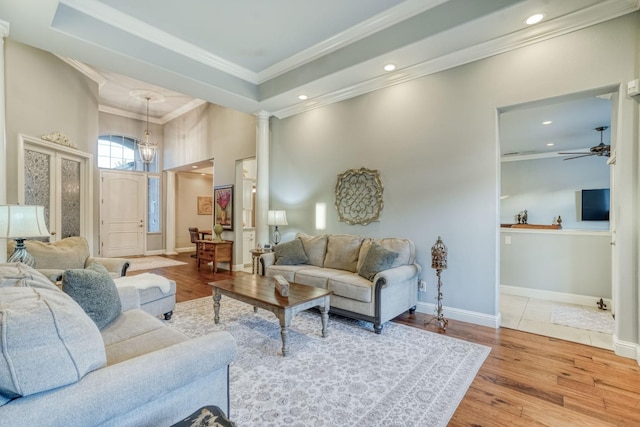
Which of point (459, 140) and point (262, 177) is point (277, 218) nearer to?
point (262, 177)

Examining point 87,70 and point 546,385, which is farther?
point 87,70

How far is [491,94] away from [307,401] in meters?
3.50

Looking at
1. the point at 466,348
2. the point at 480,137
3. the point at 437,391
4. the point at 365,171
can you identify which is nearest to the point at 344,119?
the point at 365,171

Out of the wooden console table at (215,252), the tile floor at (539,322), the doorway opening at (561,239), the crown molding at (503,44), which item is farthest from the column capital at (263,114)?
the tile floor at (539,322)

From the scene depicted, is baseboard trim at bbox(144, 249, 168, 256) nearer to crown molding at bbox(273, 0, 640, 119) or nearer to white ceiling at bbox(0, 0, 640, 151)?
white ceiling at bbox(0, 0, 640, 151)

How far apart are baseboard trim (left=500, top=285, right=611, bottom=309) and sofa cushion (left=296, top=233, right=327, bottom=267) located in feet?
9.91

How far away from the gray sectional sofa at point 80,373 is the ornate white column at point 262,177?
156 inches

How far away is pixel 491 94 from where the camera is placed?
3.34 m

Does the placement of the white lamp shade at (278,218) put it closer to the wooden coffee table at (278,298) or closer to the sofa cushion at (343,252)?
the sofa cushion at (343,252)

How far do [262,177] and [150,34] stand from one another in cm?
259

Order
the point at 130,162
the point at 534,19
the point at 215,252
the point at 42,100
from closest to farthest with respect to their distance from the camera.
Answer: the point at 534,19 < the point at 42,100 < the point at 215,252 < the point at 130,162

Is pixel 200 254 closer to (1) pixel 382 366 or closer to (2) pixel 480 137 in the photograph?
(1) pixel 382 366

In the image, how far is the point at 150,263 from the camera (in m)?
7.43

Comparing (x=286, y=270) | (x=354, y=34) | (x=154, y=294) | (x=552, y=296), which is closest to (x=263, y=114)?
(x=354, y=34)
